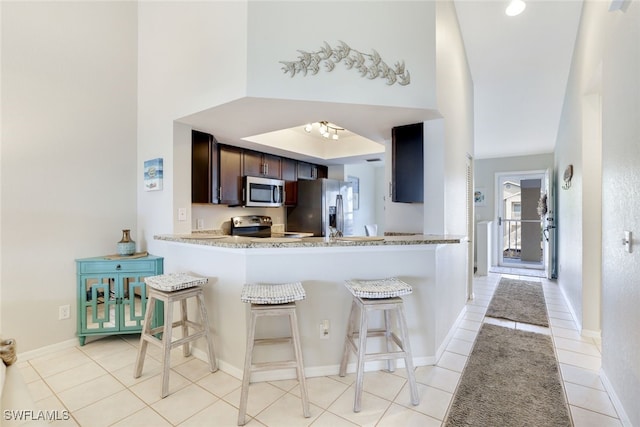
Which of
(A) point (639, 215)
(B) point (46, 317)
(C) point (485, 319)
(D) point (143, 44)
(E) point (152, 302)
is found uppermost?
(D) point (143, 44)

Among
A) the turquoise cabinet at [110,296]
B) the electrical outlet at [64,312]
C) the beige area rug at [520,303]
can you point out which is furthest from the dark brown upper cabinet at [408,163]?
the electrical outlet at [64,312]

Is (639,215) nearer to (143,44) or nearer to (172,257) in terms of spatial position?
(172,257)

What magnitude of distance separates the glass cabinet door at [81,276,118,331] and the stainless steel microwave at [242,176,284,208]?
67.8 inches

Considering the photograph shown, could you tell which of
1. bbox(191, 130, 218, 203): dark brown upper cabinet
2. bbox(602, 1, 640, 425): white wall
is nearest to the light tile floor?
bbox(602, 1, 640, 425): white wall

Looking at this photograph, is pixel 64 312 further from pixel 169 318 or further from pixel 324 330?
pixel 324 330

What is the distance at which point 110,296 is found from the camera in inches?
109

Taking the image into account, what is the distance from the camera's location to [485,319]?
11.0 ft

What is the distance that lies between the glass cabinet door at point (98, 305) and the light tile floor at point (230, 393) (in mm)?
203

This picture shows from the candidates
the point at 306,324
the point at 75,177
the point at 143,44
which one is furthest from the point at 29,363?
the point at 143,44

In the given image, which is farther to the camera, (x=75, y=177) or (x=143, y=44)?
(x=143, y=44)

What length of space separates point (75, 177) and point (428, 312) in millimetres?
3222

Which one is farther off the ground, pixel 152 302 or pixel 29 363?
pixel 152 302

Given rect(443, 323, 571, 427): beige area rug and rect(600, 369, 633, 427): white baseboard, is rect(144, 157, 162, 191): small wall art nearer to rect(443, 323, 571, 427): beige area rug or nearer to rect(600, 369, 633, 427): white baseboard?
rect(443, 323, 571, 427): beige area rug

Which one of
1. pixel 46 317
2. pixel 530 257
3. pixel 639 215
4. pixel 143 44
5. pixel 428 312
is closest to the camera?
pixel 639 215
